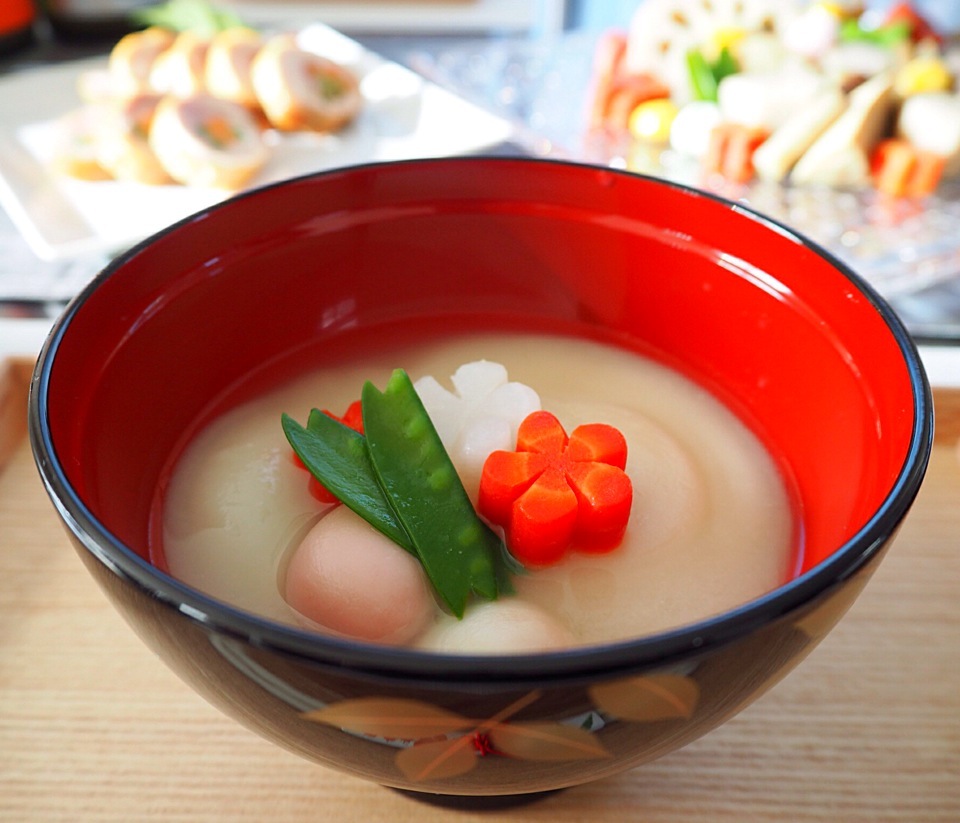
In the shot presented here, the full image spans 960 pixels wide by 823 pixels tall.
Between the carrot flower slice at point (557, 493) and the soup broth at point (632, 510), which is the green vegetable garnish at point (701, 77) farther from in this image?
the carrot flower slice at point (557, 493)

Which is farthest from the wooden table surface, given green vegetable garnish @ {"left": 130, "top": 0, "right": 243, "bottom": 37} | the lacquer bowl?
green vegetable garnish @ {"left": 130, "top": 0, "right": 243, "bottom": 37}

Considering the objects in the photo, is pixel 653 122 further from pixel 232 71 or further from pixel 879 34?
pixel 232 71

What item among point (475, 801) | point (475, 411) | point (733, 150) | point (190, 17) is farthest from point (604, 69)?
point (475, 801)

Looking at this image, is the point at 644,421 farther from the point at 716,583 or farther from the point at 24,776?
the point at 24,776

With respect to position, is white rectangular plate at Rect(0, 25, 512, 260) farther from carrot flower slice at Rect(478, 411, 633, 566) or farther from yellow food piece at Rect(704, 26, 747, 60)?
carrot flower slice at Rect(478, 411, 633, 566)

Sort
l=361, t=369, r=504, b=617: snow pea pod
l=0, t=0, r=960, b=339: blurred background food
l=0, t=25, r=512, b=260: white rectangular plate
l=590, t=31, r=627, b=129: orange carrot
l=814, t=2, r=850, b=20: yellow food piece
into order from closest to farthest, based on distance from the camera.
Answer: l=361, t=369, r=504, b=617: snow pea pod, l=0, t=25, r=512, b=260: white rectangular plate, l=0, t=0, r=960, b=339: blurred background food, l=590, t=31, r=627, b=129: orange carrot, l=814, t=2, r=850, b=20: yellow food piece

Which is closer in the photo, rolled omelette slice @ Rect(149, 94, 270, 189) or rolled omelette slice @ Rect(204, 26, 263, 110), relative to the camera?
rolled omelette slice @ Rect(149, 94, 270, 189)
